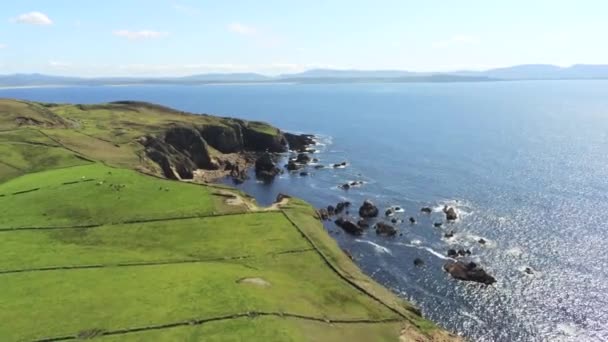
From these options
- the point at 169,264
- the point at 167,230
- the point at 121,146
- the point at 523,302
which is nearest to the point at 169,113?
A: the point at 121,146

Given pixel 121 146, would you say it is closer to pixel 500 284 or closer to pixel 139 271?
pixel 139 271

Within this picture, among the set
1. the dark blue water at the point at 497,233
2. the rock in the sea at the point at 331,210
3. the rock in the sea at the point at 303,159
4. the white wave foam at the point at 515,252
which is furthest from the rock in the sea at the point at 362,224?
the rock in the sea at the point at 303,159

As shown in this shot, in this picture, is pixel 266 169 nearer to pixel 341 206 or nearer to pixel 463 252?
pixel 341 206

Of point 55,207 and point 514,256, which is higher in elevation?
point 55,207

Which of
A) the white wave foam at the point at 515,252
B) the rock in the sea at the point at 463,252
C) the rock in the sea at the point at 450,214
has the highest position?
the rock in the sea at the point at 450,214

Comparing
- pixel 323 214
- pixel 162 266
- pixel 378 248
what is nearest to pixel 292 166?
pixel 323 214

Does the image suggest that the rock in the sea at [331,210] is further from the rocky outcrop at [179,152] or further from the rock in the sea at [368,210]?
the rocky outcrop at [179,152]

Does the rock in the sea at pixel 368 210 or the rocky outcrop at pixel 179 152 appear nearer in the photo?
the rock in the sea at pixel 368 210
